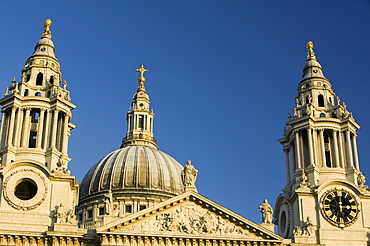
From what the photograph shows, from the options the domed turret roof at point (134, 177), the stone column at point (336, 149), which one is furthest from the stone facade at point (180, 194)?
the domed turret roof at point (134, 177)

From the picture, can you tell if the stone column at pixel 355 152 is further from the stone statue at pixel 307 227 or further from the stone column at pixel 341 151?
the stone statue at pixel 307 227

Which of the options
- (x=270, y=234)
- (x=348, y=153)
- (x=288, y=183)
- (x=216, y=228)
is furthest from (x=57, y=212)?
(x=348, y=153)

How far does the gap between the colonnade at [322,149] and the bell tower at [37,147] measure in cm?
1691

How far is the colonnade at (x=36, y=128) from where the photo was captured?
51125mm

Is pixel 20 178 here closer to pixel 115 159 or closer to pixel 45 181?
pixel 45 181

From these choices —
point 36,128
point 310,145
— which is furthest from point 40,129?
point 310,145

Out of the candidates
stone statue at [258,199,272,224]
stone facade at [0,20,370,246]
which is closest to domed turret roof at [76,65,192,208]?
stone facade at [0,20,370,246]

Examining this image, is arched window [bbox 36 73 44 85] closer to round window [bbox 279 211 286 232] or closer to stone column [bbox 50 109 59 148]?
stone column [bbox 50 109 59 148]

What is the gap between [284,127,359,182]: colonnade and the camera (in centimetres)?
5406

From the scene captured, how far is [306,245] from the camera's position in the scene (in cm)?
4862

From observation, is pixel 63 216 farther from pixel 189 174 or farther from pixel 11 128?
pixel 189 174

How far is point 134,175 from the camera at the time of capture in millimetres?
65375

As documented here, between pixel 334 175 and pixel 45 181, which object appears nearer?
pixel 45 181

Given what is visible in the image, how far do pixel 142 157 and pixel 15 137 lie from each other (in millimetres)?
18194
